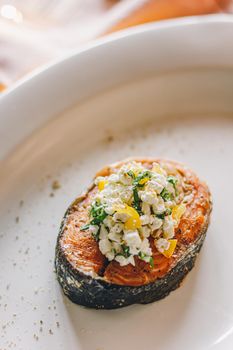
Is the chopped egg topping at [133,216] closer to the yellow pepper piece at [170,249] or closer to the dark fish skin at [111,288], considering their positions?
the yellow pepper piece at [170,249]

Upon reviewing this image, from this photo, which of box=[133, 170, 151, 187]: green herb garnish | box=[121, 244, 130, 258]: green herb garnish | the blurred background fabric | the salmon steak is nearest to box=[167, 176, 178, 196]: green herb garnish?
the salmon steak

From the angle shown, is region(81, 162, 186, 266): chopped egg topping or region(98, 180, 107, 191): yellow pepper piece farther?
region(98, 180, 107, 191): yellow pepper piece

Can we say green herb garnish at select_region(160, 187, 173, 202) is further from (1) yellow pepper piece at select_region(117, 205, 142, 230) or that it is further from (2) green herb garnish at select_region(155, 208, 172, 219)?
(1) yellow pepper piece at select_region(117, 205, 142, 230)

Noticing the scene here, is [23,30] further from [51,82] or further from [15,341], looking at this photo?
[15,341]

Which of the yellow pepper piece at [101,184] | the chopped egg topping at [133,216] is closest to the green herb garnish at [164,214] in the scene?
the chopped egg topping at [133,216]

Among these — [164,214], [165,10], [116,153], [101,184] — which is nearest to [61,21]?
[165,10]

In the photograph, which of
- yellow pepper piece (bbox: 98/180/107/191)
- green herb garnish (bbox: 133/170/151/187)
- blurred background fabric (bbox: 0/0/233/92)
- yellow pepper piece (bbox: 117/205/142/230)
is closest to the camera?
yellow pepper piece (bbox: 117/205/142/230)

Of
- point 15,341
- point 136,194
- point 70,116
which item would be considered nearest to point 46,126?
point 70,116
